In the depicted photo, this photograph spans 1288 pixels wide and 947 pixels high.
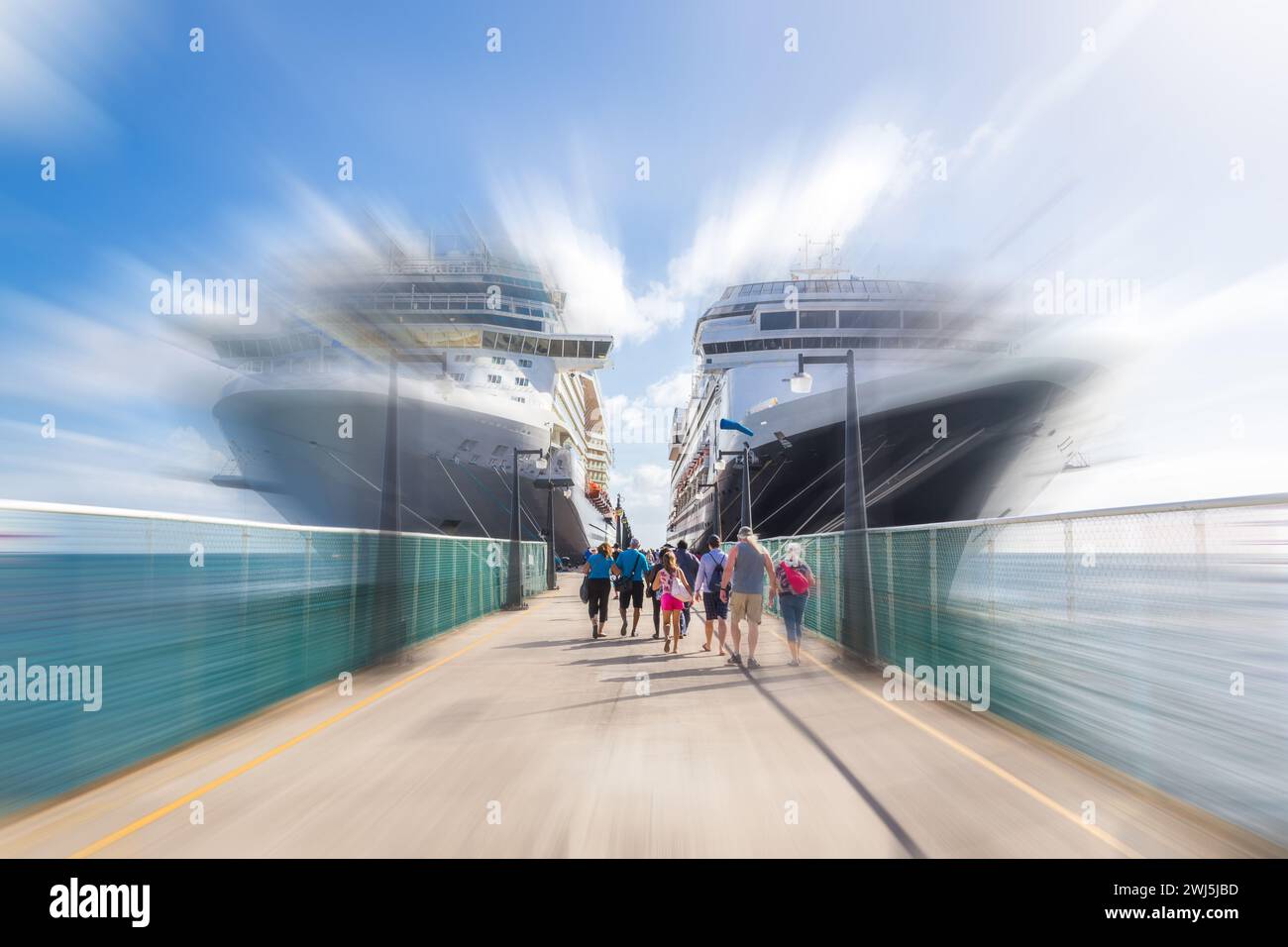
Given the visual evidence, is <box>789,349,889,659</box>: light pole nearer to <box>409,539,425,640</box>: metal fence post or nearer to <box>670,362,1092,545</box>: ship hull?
<box>409,539,425,640</box>: metal fence post

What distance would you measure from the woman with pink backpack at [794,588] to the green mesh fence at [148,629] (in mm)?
5038

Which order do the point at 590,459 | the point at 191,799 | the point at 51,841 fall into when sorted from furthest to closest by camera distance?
the point at 590,459 < the point at 191,799 < the point at 51,841

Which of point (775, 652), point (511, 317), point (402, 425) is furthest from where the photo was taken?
point (511, 317)

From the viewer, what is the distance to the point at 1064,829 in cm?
392

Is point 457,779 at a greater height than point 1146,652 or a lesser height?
lesser

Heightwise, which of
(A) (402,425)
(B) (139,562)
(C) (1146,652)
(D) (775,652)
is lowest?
(D) (775,652)

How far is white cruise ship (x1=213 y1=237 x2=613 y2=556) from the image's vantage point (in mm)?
24844

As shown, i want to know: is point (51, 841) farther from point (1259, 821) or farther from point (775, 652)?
point (775, 652)

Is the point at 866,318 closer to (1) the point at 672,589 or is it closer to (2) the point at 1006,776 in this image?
(1) the point at 672,589

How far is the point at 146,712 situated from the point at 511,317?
33174 mm

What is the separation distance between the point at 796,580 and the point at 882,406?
48.8ft

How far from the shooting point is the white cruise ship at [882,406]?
76.2 ft

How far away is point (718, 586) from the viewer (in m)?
10.9
